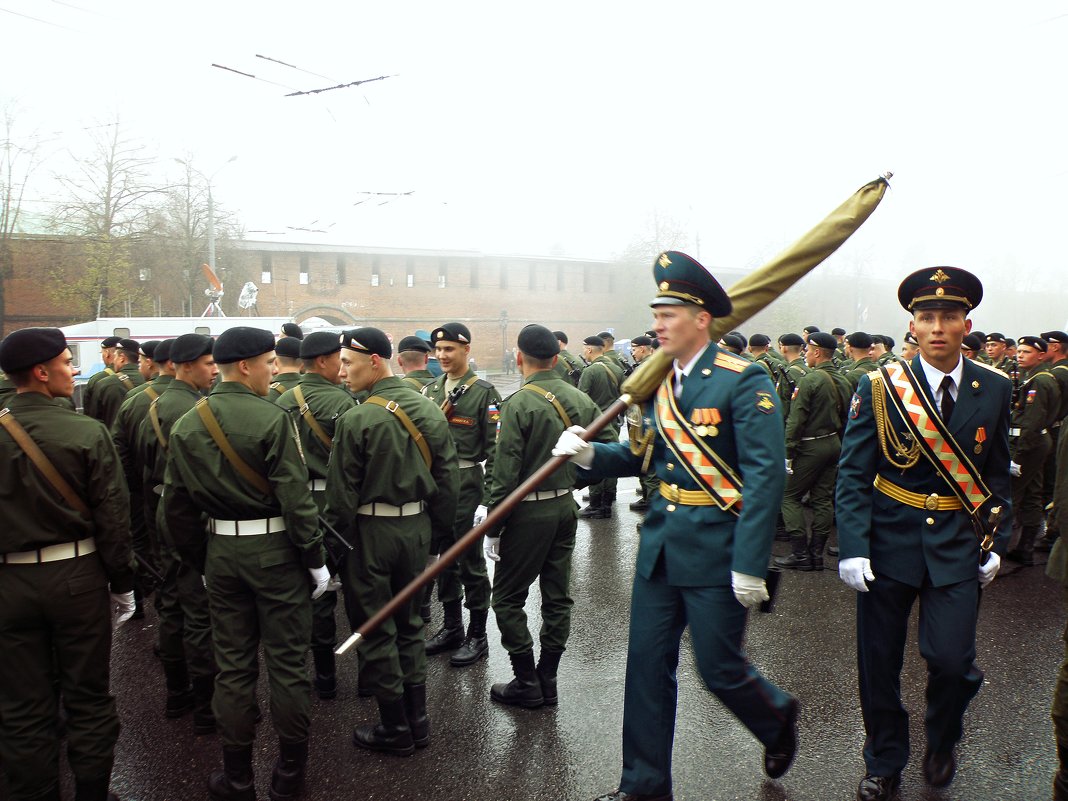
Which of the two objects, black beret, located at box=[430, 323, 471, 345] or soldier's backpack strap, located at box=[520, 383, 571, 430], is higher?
black beret, located at box=[430, 323, 471, 345]

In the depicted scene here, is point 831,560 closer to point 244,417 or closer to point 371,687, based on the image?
point 371,687

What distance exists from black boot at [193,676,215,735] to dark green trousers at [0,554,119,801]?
0.74m

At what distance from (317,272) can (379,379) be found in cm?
4052

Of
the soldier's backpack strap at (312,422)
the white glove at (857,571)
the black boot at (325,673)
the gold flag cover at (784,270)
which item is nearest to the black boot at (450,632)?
the black boot at (325,673)

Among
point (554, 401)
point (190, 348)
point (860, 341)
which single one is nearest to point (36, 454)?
point (190, 348)

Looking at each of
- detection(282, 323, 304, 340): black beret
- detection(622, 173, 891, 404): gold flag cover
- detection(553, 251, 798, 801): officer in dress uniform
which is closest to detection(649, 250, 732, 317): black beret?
detection(553, 251, 798, 801): officer in dress uniform

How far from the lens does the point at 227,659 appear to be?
12.0 ft

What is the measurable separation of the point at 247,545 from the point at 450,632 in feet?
7.56

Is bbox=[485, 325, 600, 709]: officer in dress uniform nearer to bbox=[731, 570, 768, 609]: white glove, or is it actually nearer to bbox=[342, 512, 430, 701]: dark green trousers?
bbox=[342, 512, 430, 701]: dark green trousers

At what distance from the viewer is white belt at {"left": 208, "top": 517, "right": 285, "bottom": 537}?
12.1 ft

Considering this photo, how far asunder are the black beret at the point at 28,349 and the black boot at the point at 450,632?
3136 millimetres

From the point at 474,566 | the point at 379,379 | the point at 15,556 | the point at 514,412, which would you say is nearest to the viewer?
the point at 15,556

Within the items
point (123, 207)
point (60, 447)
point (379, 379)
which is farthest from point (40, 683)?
point (123, 207)

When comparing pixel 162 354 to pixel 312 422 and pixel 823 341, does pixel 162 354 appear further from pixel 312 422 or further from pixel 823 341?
pixel 823 341
